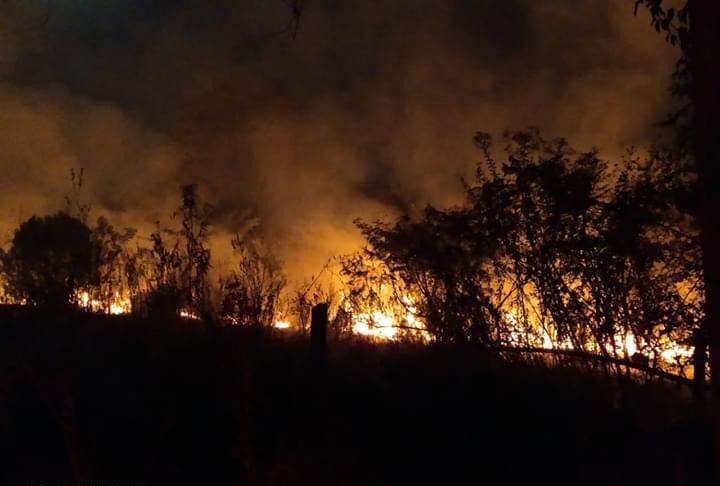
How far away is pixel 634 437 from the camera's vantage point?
237 inches

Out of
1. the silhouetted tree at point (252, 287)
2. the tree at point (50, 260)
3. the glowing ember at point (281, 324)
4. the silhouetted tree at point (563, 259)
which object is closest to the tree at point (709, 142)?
the silhouetted tree at point (563, 259)

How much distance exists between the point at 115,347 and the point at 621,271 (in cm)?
503

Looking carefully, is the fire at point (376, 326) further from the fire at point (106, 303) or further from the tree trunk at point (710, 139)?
the tree trunk at point (710, 139)

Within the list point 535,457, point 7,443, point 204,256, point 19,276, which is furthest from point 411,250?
point 19,276

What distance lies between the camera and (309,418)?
20.3ft

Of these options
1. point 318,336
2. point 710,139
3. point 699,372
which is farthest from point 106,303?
point 710,139

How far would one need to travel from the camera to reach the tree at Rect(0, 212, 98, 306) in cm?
859

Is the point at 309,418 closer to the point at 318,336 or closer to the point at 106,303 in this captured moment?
the point at 318,336

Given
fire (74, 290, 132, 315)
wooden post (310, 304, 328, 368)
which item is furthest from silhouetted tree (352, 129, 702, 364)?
fire (74, 290, 132, 315)

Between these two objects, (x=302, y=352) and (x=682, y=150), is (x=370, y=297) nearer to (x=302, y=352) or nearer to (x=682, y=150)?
(x=302, y=352)

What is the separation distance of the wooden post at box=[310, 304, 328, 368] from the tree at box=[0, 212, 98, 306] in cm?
290

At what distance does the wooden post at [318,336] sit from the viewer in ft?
23.1

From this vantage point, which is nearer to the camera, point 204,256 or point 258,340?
point 258,340

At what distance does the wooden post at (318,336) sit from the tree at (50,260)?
9.53ft
